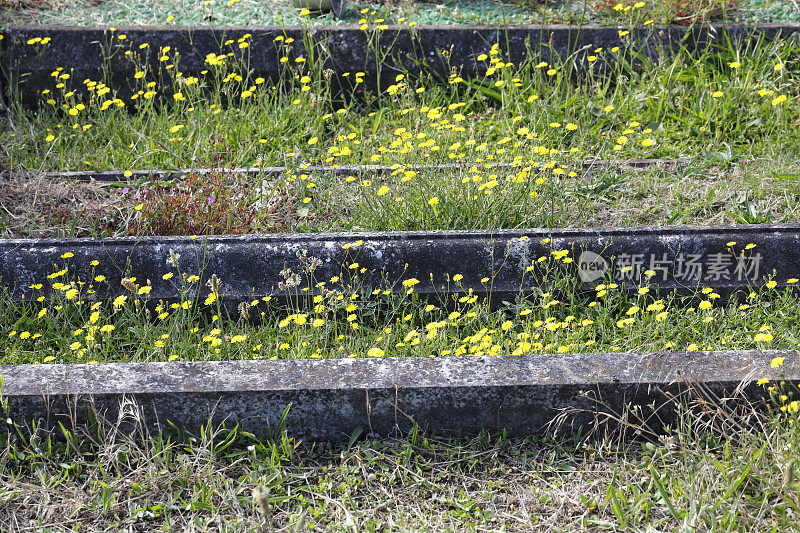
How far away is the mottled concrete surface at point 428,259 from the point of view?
3271 mm

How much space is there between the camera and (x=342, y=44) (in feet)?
16.6

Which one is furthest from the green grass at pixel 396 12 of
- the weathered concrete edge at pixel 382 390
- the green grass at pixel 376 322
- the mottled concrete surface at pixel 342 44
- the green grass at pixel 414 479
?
the green grass at pixel 414 479

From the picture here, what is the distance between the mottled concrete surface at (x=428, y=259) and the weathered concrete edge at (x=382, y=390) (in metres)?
0.78

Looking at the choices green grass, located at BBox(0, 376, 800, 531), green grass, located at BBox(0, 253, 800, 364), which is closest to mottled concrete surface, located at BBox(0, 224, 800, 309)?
green grass, located at BBox(0, 253, 800, 364)

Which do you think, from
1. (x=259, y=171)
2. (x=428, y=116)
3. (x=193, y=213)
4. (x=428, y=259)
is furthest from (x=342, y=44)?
(x=428, y=259)

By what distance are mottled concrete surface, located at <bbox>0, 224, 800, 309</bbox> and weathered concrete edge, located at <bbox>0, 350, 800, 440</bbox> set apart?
2.55ft

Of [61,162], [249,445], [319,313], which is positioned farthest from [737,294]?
[61,162]

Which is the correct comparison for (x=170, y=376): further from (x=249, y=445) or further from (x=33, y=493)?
(x=33, y=493)

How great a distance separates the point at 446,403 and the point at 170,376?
981mm

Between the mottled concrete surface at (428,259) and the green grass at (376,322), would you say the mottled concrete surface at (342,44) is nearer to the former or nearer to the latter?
the mottled concrete surface at (428,259)

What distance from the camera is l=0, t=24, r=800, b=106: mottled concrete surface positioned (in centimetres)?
501

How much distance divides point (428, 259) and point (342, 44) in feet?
7.92

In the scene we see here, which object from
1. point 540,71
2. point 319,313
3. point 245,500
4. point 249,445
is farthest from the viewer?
point 540,71

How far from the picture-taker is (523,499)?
7.84 feet
